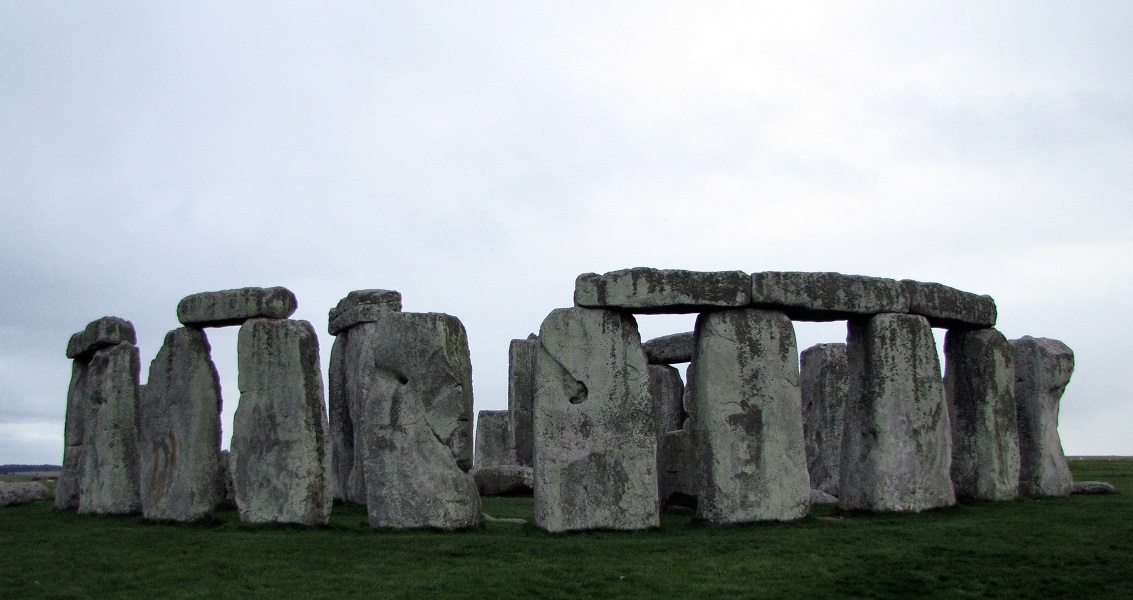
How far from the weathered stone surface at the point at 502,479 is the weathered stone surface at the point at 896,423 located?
6.83 meters

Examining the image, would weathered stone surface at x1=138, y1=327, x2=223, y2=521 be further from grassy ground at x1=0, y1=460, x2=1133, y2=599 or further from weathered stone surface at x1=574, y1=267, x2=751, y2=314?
weathered stone surface at x1=574, y1=267, x2=751, y2=314

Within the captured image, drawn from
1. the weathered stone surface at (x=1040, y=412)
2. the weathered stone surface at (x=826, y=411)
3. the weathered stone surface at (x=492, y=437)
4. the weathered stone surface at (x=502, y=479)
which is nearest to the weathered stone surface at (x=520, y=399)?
the weathered stone surface at (x=492, y=437)

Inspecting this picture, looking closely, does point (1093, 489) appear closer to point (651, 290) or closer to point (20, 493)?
point (651, 290)

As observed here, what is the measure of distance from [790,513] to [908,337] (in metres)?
2.86

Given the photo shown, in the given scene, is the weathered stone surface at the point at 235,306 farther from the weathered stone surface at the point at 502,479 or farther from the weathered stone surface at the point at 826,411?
the weathered stone surface at the point at 826,411

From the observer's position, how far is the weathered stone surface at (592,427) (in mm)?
12641

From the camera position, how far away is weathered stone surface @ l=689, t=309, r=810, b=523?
1303cm

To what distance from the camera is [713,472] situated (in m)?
13.0

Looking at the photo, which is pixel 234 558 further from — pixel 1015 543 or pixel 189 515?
pixel 1015 543

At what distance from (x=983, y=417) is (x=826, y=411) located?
347cm

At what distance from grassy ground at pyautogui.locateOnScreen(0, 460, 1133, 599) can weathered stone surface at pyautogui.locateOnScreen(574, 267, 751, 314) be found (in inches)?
104

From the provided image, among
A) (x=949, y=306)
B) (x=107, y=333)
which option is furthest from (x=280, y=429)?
(x=949, y=306)

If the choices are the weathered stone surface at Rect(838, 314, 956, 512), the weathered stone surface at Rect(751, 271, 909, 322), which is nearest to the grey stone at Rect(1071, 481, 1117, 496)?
the weathered stone surface at Rect(838, 314, 956, 512)

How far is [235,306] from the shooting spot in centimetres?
1383
